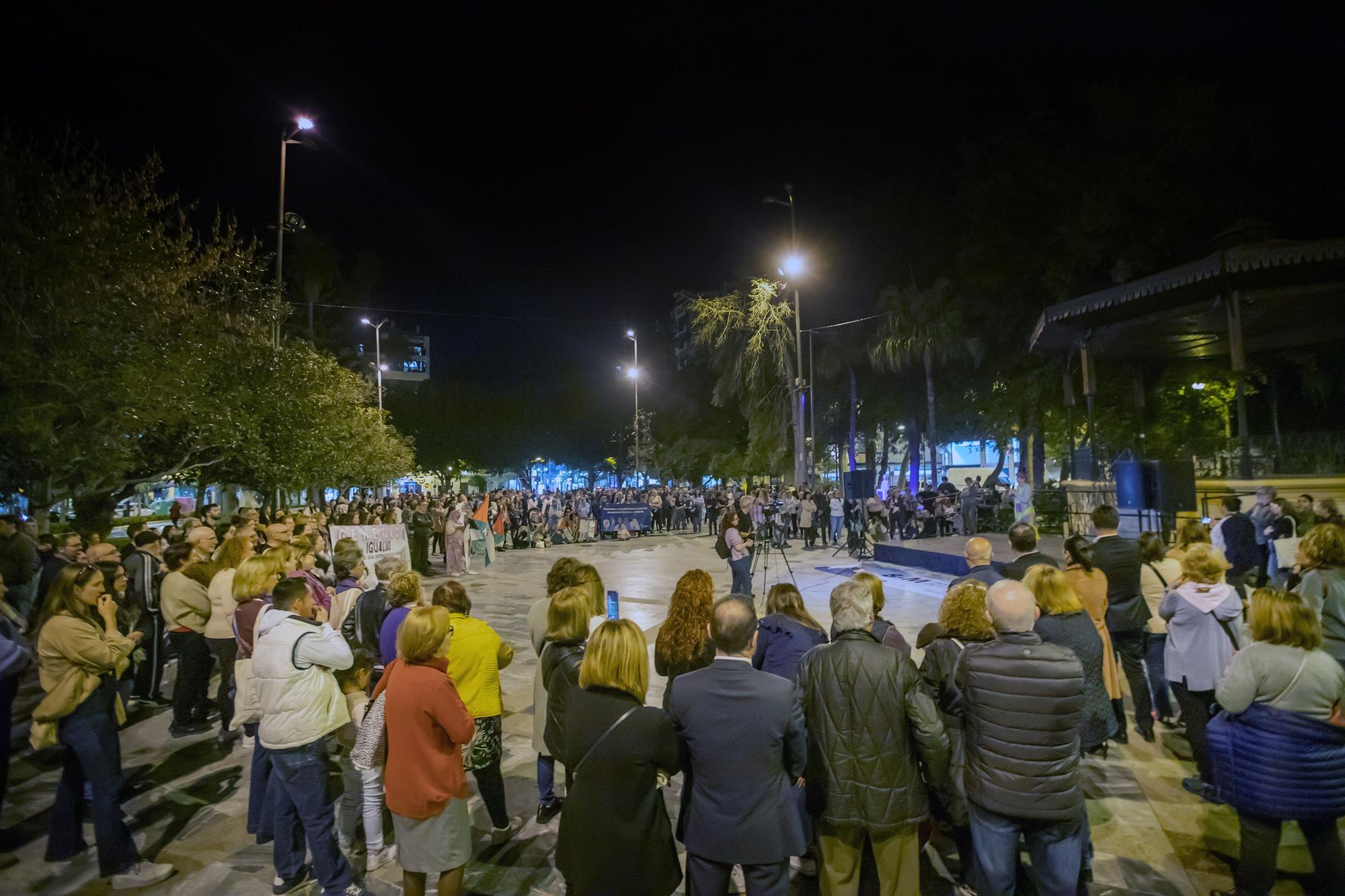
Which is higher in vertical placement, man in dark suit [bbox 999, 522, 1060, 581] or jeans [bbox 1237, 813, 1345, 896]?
man in dark suit [bbox 999, 522, 1060, 581]

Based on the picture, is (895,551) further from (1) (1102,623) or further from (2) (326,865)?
(2) (326,865)

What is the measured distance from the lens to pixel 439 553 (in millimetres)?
20625

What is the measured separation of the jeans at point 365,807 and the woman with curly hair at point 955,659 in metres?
2.84

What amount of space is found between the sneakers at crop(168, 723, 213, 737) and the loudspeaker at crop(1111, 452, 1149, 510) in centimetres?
1369

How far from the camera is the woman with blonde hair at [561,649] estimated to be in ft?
12.5

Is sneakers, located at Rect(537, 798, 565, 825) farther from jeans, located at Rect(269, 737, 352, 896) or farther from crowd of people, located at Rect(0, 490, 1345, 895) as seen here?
jeans, located at Rect(269, 737, 352, 896)

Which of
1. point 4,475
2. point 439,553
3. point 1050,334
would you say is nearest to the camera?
point 4,475

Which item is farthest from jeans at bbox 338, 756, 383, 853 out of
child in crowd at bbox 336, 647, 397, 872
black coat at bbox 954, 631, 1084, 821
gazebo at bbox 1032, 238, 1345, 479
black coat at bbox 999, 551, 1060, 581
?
gazebo at bbox 1032, 238, 1345, 479

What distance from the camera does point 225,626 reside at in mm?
6316

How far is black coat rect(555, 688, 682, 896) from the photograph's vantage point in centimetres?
266

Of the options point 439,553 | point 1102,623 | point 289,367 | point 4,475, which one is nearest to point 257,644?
point 1102,623

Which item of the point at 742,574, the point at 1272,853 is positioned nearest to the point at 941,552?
the point at 742,574

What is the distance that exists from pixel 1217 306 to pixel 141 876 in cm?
1748

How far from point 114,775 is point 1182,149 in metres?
23.2
